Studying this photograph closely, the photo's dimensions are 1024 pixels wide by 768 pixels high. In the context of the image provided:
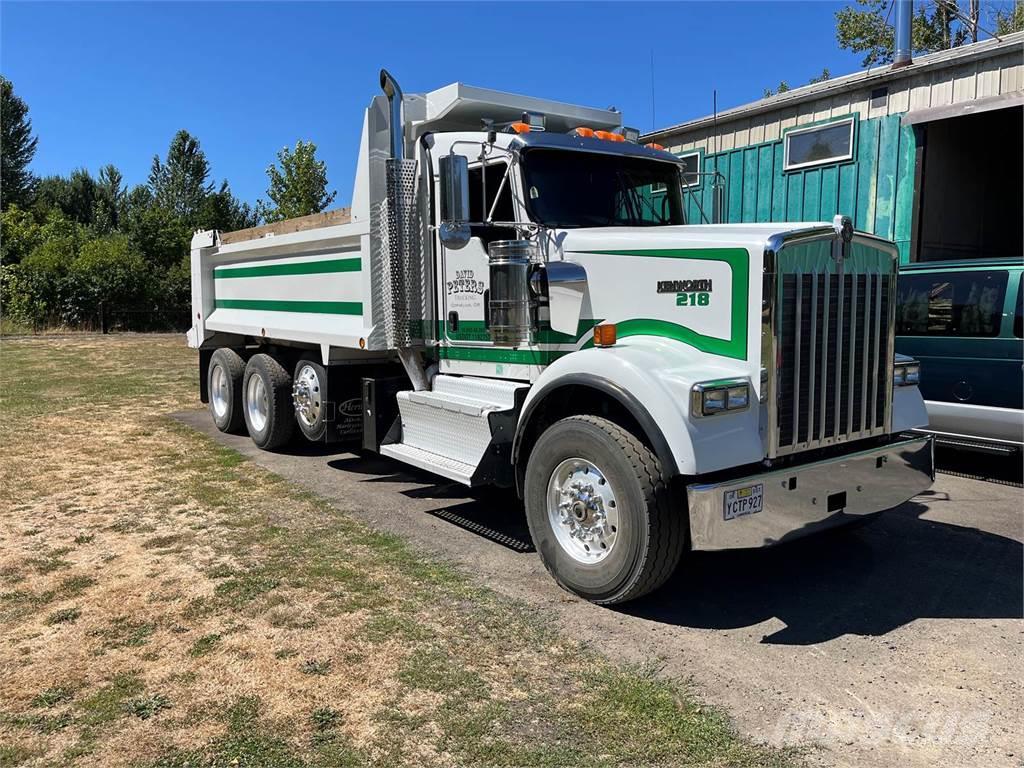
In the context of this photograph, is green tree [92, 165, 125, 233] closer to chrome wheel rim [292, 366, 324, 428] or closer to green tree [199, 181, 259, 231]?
green tree [199, 181, 259, 231]

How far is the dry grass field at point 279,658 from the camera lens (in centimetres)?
304

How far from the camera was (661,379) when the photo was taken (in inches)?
159

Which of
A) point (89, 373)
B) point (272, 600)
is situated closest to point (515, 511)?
point (272, 600)

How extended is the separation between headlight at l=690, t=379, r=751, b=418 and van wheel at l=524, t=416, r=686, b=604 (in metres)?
0.38

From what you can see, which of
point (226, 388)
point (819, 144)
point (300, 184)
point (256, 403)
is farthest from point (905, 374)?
point (300, 184)

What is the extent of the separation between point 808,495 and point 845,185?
688 cm

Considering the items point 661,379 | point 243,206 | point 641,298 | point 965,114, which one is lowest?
point 661,379

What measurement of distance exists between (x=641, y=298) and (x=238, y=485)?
416 cm

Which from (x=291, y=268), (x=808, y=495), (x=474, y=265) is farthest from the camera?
(x=291, y=268)

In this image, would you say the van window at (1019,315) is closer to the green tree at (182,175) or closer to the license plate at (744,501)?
the license plate at (744,501)

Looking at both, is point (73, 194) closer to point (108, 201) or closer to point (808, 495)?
point (108, 201)

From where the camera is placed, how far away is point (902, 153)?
30.4ft

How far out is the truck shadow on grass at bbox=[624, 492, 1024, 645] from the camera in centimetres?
428

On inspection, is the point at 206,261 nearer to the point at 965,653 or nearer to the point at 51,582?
the point at 51,582
